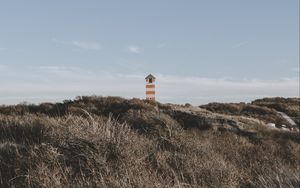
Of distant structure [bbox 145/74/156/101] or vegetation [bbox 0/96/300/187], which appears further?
distant structure [bbox 145/74/156/101]

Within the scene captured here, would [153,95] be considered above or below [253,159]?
above

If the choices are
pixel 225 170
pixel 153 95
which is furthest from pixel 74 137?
pixel 153 95

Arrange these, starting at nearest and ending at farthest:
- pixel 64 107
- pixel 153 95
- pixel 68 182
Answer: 1. pixel 68 182
2. pixel 64 107
3. pixel 153 95

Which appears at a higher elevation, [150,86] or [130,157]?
[150,86]

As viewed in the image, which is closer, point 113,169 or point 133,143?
point 113,169

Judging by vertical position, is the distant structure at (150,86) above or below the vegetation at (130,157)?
above

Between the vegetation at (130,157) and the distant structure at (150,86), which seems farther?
the distant structure at (150,86)

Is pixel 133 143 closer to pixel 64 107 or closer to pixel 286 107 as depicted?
pixel 64 107

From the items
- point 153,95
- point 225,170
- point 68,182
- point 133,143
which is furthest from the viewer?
point 153,95

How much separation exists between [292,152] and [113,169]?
23.8 feet

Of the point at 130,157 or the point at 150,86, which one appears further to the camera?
the point at 150,86

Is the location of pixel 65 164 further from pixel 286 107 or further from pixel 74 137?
pixel 286 107

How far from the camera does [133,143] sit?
9.07 m

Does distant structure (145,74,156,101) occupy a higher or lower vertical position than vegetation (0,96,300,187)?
higher
